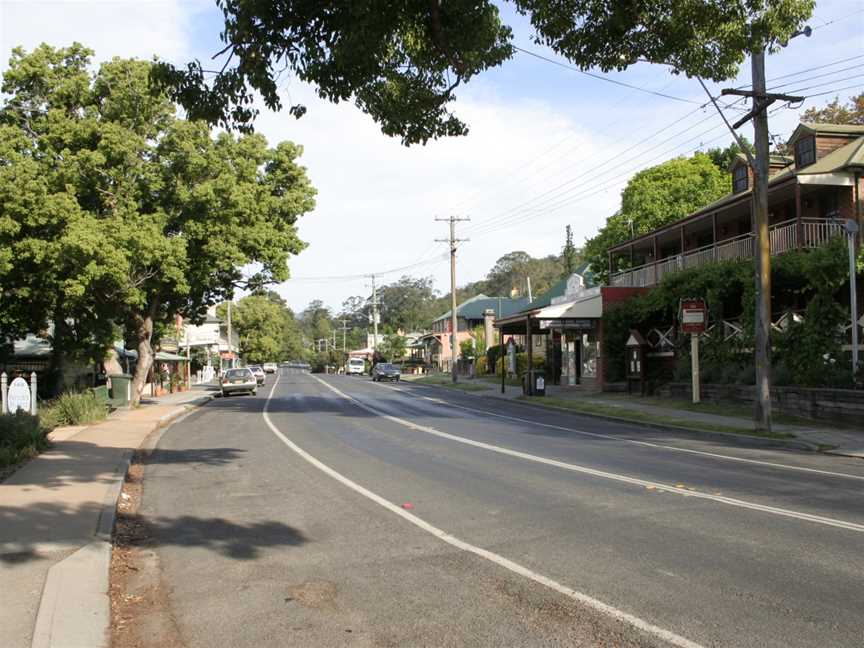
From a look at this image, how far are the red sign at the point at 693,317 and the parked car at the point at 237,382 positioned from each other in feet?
79.7

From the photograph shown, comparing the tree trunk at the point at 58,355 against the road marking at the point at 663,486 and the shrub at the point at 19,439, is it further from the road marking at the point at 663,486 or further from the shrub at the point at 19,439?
the road marking at the point at 663,486

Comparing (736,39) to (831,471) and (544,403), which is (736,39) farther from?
(544,403)

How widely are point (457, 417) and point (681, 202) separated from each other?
25.1 m

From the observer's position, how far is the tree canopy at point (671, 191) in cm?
4219

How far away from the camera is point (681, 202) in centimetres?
4241

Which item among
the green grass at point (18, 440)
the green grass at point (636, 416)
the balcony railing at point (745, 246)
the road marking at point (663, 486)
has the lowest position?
the green grass at point (636, 416)

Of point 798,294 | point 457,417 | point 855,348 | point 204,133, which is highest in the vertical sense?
point 204,133

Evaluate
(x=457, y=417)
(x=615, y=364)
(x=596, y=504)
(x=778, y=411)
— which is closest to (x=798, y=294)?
(x=778, y=411)

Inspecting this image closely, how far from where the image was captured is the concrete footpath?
499 centimetres

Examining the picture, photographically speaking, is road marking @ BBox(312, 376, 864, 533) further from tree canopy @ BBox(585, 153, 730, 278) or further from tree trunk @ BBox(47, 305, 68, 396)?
tree canopy @ BBox(585, 153, 730, 278)

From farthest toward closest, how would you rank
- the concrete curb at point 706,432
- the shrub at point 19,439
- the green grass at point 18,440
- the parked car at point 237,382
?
1. the parked car at point 237,382
2. the concrete curb at point 706,432
3. the shrub at point 19,439
4. the green grass at point 18,440

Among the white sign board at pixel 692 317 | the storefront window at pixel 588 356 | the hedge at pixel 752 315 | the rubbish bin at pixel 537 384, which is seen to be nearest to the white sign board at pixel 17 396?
the white sign board at pixel 692 317

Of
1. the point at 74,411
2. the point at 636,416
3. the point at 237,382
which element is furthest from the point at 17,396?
the point at 237,382

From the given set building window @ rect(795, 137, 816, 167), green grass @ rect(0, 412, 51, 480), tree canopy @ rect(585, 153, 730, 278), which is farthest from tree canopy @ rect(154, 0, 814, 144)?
tree canopy @ rect(585, 153, 730, 278)
